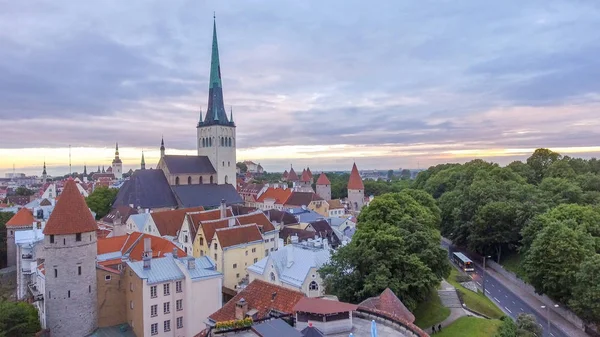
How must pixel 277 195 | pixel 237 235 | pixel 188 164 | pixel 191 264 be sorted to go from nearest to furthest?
pixel 191 264
pixel 237 235
pixel 188 164
pixel 277 195

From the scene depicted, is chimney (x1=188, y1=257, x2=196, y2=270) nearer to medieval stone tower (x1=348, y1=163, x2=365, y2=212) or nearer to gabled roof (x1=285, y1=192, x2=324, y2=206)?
gabled roof (x1=285, y1=192, x2=324, y2=206)

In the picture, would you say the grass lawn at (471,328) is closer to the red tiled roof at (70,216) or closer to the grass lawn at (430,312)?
the grass lawn at (430,312)

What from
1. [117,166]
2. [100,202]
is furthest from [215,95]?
[117,166]

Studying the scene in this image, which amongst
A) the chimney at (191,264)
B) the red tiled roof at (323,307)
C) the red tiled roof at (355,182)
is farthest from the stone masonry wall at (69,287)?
the red tiled roof at (355,182)

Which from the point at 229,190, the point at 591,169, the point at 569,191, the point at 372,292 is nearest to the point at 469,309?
the point at 372,292

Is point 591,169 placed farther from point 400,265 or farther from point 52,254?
point 52,254

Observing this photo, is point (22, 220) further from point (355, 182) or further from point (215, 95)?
point (355, 182)
